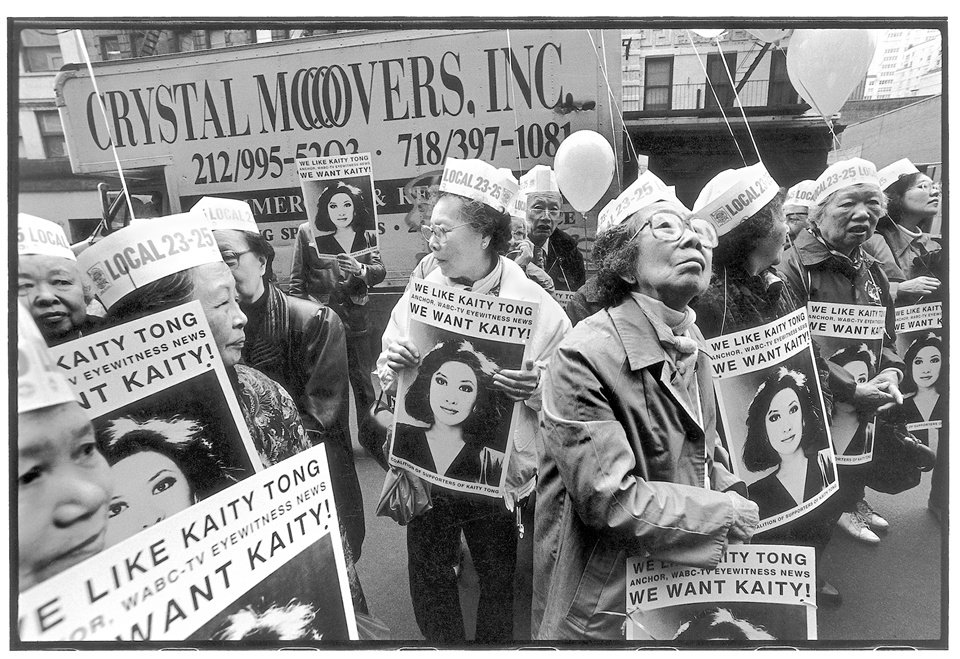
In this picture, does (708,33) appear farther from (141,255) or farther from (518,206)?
(141,255)

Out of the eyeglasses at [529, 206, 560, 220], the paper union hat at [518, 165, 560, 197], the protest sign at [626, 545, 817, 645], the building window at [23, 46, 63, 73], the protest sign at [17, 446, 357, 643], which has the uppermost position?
the building window at [23, 46, 63, 73]

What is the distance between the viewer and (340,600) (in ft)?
9.50

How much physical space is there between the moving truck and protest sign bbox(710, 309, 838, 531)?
88 centimetres

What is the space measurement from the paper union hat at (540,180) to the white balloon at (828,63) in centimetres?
108

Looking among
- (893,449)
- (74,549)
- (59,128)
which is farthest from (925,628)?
(59,128)

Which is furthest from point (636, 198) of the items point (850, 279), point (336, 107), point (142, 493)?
point (142, 493)

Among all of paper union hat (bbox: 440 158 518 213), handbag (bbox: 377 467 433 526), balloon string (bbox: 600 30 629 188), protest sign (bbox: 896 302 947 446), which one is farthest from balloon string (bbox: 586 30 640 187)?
handbag (bbox: 377 467 433 526)

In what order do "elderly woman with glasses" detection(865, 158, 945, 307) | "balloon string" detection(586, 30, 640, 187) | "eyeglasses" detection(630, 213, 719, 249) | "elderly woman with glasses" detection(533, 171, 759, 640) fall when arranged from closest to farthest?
"elderly woman with glasses" detection(533, 171, 759, 640), "eyeglasses" detection(630, 213, 719, 249), "balloon string" detection(586, 30, 640, 187), "elderly woman with glasses" detection(865, 158, 945, 307)

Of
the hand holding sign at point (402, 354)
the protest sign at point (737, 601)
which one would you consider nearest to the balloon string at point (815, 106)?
the protest sign at point (737, 601)

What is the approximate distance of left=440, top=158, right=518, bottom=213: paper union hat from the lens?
2756 millimetres

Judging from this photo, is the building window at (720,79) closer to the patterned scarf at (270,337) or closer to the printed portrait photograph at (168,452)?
the patterned scarf at (270,337)

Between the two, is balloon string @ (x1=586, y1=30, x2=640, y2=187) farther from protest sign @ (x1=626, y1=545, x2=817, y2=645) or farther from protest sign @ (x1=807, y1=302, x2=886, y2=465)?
protest sign @ (x1=626, y1=545, x2=817, y2=645)

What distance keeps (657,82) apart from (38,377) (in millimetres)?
2824

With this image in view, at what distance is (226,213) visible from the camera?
2.77 metres
